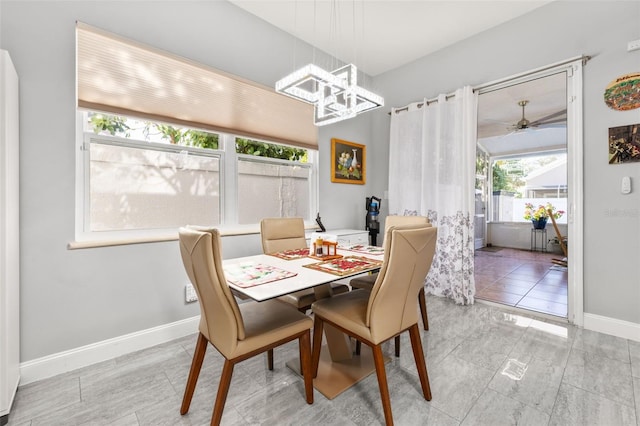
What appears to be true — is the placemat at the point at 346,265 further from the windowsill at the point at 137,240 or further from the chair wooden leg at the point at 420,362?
the windowsill at the point at 137,240

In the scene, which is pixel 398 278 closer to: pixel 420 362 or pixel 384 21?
pixel 420 362

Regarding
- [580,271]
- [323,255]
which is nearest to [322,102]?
[323,255]

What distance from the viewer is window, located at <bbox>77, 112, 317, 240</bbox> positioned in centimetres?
201

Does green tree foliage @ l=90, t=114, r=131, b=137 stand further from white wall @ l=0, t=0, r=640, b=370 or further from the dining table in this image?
the dining table

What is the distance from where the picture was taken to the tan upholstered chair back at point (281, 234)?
2.32 m

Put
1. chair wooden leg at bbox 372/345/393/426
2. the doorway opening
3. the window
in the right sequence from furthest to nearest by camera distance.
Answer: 1. the doorway opening
2. the window
3. chair wooden leg at bbox 372/345/393/426

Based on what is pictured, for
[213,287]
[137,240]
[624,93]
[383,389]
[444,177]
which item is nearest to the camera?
[213,287]

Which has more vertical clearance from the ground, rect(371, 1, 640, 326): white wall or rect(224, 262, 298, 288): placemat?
rect(371, 1, 640, 326): white wall

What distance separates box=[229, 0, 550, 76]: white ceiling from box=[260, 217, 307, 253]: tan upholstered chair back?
2.06m

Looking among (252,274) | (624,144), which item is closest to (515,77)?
(624,144)

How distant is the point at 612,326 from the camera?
7.45 ft

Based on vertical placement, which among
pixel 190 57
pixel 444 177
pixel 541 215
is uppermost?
pixel 190 57

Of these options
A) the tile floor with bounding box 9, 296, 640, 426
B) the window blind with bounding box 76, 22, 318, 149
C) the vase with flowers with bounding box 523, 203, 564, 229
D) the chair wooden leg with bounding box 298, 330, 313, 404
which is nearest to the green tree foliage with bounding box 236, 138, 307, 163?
the window blind with bounding box 76, 22, 318, 149

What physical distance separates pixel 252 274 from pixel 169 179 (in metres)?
1.38
